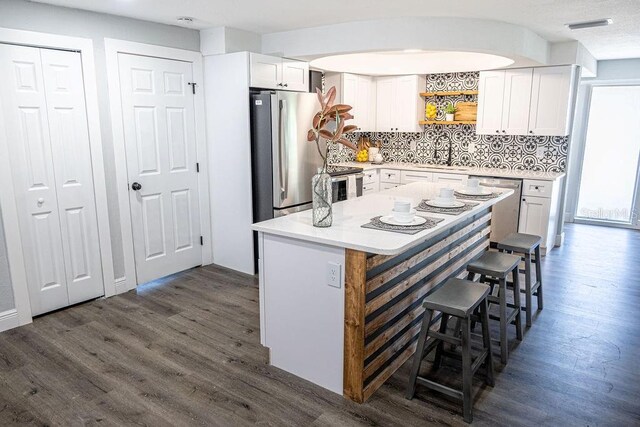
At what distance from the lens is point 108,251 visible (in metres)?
3.87

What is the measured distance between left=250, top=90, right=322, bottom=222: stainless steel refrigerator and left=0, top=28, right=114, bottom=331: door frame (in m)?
1.36

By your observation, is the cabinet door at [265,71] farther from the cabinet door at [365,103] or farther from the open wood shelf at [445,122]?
the open wood shelf at [445,122]

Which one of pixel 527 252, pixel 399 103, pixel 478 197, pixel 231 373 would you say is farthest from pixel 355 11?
pixel 231 373

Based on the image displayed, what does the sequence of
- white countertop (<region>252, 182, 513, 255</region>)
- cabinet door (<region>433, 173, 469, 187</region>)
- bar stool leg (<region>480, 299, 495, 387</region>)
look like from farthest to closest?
cabinet door (<region>433, 173, 469, 187</region>)
bar stool leg (<region>480, 299, 495, 387</region>)
white countertop (<region>252, 182, 513, 255</region>)

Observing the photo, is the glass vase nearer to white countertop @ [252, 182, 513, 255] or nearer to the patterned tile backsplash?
white countertop @ [252, 182, 513, 255]

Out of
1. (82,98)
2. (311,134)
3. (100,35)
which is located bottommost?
(311,134)

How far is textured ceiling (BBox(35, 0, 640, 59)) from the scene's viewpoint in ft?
10.7

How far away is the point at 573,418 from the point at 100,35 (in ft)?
13.8

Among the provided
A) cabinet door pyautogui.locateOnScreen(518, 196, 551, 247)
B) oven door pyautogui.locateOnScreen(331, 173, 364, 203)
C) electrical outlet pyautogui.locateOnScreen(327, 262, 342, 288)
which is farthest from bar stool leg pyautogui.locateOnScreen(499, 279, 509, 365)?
cabinet door pyautogui.locateOnScreen(518, 196, 551, 247)

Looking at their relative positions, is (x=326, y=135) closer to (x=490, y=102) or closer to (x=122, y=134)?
(x=122, y=134)

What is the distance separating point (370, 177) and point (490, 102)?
1.71 metres

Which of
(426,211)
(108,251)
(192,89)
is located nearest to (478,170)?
(426,211)

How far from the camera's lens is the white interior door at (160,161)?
12.9 feet

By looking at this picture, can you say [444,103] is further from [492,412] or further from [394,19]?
[492,412]
